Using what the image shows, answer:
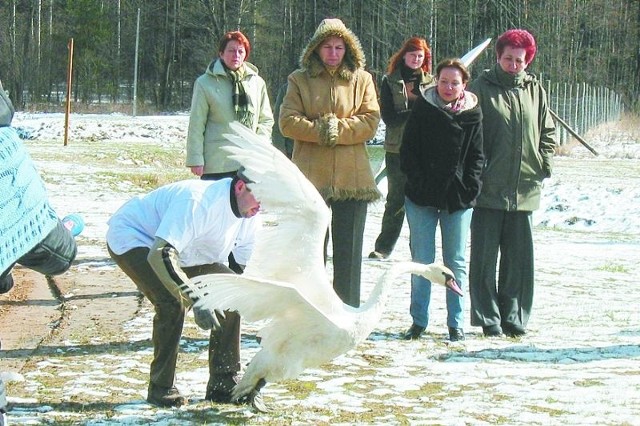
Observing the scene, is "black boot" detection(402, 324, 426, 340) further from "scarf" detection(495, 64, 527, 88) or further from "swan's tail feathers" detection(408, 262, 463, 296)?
"scarf" detection(495, 64, 527, 88)

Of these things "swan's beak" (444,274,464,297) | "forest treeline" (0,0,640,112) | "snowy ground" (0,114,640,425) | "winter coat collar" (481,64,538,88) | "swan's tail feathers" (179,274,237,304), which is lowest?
"snowy ground" (0,114,640,425)

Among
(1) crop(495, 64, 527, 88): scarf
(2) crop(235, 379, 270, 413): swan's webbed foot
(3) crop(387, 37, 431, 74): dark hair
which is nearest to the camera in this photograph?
(2) crop(235, 379, 270, 413): swan's webbed foot

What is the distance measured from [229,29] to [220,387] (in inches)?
1839

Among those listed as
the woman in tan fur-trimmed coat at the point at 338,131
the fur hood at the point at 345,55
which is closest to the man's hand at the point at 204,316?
the woman in tan fur-trimmed coat at the point at 338,131

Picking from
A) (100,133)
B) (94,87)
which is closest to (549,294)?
(100,133)

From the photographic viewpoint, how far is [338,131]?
22.8ft

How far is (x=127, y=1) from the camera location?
182ft

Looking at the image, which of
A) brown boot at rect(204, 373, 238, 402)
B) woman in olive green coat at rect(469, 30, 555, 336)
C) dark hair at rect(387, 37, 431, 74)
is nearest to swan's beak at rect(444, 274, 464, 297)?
woman in olive green coat at rect(469, 30, 555, 336)

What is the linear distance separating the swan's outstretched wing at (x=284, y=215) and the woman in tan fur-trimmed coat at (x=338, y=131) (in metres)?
1.80

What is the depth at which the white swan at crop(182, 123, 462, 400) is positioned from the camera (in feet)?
15.7

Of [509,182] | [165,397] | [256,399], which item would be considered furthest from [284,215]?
[509,182]

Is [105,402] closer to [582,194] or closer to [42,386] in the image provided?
[42,386]

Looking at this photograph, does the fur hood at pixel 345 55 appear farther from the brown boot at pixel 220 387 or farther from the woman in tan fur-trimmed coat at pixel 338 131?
the brown boot at pixel 220 387

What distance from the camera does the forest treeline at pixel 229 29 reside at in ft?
160
